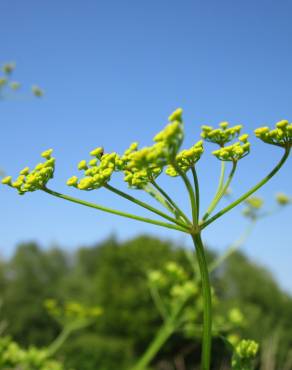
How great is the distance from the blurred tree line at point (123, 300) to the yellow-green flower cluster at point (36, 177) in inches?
1095

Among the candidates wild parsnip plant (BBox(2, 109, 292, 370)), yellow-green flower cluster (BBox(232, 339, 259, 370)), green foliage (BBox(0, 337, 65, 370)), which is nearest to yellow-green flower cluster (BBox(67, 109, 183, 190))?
wild parsnip plant (BBox(2, 109, 292, 370))

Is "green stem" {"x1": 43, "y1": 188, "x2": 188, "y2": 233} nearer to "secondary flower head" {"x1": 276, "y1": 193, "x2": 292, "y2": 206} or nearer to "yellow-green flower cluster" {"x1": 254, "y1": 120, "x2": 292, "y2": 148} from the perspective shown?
"yellow-green flower cluster" {"x1": 254, "y1": 120, "x2": 292, "y2": 148}

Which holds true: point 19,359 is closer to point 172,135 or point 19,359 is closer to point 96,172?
point 96,172

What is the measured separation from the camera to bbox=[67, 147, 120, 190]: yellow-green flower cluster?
79.5 inches

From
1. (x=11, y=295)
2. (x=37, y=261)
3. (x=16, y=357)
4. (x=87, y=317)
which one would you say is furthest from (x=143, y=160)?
(x=37, y=261)

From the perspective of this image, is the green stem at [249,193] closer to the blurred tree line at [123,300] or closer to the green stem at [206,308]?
the green stem at [206,308]

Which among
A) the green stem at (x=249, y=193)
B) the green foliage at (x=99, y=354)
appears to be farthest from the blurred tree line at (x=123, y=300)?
the green stem at (x=249, y=193)

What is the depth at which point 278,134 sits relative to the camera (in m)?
2.00

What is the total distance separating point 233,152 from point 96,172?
68 cm

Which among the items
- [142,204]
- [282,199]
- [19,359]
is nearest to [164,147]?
[142,204]

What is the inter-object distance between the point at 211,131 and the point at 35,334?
141 feet

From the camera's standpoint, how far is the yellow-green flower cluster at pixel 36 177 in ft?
6.88

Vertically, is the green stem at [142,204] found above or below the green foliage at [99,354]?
above

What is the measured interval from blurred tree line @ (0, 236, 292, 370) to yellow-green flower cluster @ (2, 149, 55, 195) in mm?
27813
